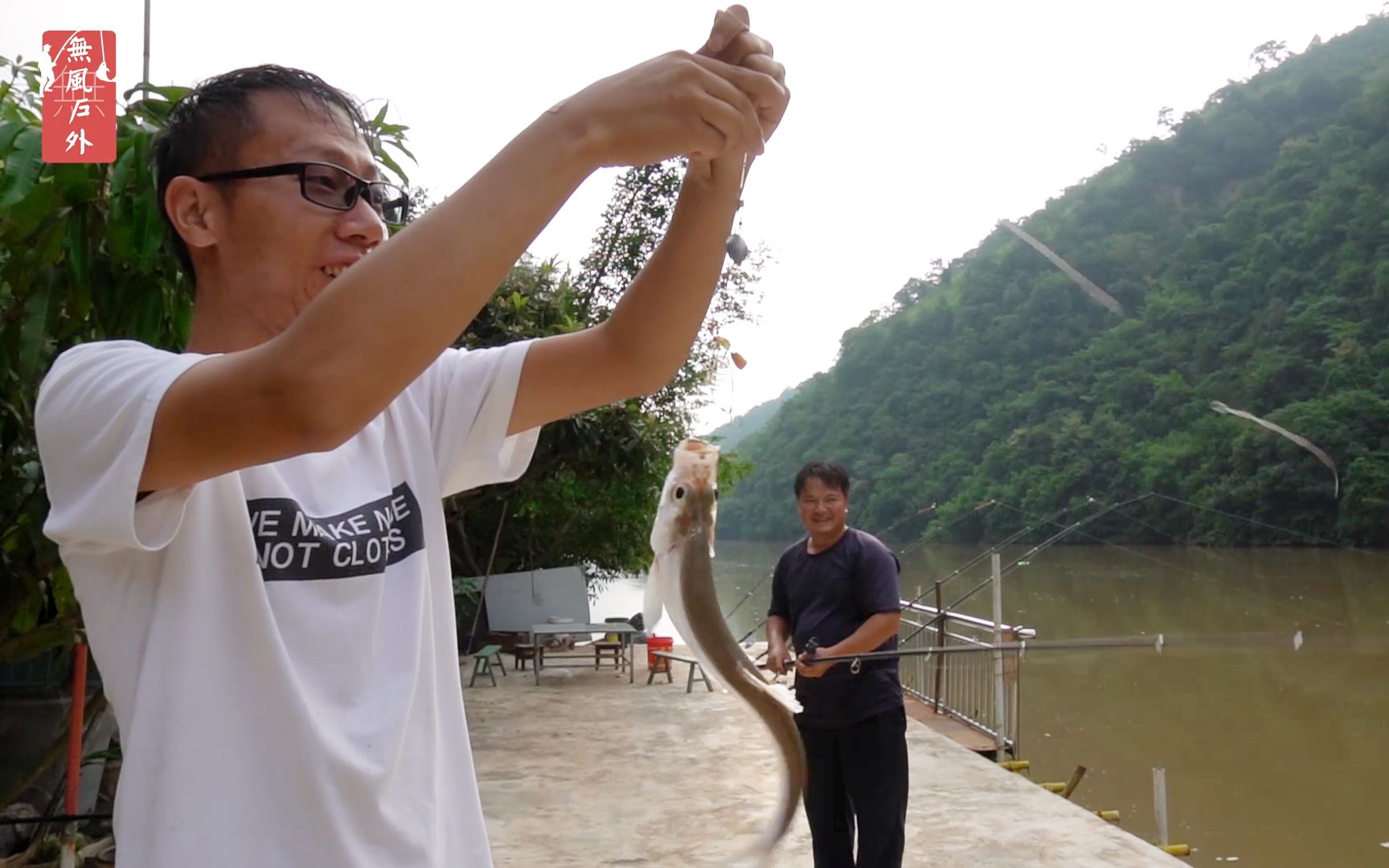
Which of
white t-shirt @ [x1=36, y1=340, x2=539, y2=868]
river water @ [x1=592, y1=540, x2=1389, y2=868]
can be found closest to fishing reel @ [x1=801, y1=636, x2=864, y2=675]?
river water @ [x1=592, y1=540, x2=1389, y2=868]

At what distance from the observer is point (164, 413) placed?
2.50ft

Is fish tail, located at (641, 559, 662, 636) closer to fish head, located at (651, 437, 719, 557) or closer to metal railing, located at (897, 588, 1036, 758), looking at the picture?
fish head, located at (651, 437, 719, 557)

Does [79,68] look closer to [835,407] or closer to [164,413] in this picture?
[164,413]

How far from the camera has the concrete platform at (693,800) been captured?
5.43 m

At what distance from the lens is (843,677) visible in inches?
164

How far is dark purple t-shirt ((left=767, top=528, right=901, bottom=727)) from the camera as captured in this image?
4.16m

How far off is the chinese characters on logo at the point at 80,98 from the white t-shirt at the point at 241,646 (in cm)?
202

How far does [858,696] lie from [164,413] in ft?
12.1

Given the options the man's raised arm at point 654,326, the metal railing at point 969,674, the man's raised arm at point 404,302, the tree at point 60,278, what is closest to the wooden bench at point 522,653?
the metal railing at point 969,674

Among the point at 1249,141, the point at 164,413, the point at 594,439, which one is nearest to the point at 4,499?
the point at 164,413

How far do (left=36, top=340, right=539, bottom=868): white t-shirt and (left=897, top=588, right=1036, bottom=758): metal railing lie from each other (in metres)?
5.91

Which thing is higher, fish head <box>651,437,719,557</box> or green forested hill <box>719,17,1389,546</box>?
green forested hill <box>719,17,1389,546</box>

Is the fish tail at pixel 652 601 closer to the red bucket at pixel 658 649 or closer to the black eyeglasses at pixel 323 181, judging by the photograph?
the black eyeglasses at pixel 323 181

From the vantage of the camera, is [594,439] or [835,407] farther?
[835,407]
